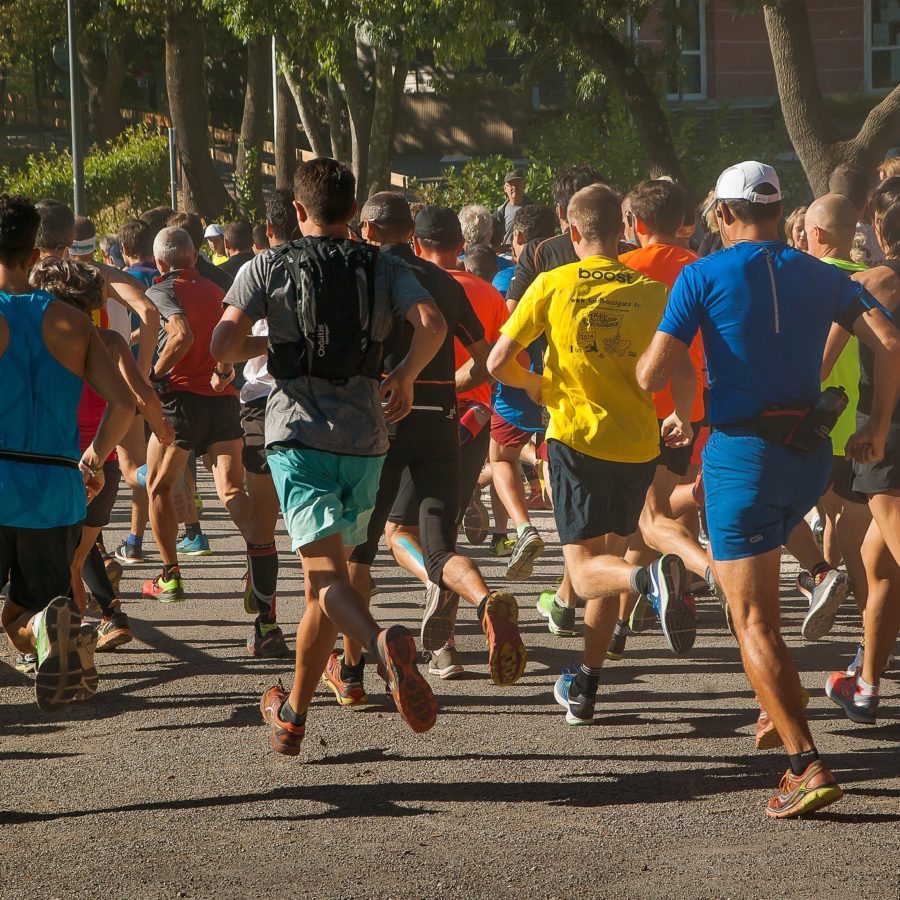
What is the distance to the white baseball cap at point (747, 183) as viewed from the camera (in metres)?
5.46

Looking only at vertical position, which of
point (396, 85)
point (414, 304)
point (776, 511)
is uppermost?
point (396, 85)

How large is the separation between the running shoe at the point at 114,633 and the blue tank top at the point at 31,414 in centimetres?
244

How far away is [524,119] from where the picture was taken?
42594 millimetres

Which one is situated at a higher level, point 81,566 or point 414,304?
point 414,304

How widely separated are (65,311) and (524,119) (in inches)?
1508

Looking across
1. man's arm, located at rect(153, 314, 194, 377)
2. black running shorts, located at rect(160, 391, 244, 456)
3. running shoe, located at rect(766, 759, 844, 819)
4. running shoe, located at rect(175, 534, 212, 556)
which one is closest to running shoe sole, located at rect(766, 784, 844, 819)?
running shoe, located at rect(766, 759, 844, 819)

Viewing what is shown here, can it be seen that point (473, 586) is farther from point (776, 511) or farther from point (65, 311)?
point (65, 311)

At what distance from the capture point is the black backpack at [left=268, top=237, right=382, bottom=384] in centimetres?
541

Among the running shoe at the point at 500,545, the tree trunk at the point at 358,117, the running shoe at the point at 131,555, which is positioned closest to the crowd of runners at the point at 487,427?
the running shoe at the point at 131,555

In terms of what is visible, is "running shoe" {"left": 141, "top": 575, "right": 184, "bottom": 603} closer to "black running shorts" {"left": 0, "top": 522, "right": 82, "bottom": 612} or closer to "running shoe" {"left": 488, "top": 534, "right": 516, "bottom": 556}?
"running shoe" {"left": 488, "top": 534, "right": 516, "bottom": 556}

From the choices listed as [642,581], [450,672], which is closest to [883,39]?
[450,672]

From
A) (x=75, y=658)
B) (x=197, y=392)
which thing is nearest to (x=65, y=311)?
(x=75, y=658)

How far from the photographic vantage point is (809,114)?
62.3ft

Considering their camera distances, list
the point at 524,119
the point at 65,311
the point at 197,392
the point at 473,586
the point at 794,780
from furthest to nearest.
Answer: the point at 524,119, the point at 197,392, the point at 473,586, the point at 65,311, the point at 794,780
